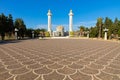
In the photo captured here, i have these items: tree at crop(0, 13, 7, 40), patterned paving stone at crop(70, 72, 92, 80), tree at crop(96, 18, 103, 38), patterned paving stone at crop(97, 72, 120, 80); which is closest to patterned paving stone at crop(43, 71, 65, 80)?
patterned paving stone at crop(70, 72, 92, 80)

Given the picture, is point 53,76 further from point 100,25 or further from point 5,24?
point 100,25

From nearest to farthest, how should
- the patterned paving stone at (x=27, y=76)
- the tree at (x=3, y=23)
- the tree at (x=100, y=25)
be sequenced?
the patterned paving stone at (x=27, y=76) → the tree at (x=3, y=23) → the tree at (x=100, y=25)

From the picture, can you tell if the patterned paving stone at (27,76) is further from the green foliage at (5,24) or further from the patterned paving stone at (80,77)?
the green foliage at (5,24)

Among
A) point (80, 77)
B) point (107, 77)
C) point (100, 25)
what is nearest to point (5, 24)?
point (80, 77)

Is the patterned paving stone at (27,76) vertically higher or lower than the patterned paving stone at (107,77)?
higher

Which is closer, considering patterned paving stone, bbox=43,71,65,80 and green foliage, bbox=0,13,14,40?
patterned paving stone, bbox=43,71,65,80

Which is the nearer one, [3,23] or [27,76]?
[27,76]

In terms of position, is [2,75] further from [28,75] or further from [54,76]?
[54,76]

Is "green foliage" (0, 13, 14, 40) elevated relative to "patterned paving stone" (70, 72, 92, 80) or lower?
elevated

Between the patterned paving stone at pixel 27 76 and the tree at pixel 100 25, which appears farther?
the tree at pixel 100 25

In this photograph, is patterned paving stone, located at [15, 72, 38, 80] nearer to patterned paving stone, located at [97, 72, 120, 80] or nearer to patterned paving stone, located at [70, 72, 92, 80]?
patterned paving stone, located at [70, 72, 92, 80]

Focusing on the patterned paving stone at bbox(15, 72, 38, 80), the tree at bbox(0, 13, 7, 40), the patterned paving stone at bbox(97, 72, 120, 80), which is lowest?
the patterned paving stone at bbox(97, 72, 120, 80)

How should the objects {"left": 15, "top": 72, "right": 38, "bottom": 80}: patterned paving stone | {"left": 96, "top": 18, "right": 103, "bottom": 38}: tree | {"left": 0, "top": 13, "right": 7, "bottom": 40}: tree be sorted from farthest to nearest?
{"left": 96, "top": 18, "right": 103, "bottom": 38}: tree
{"left": 0, "top": 13, "right": 7, "bottom": 40}: tree
{"left": 15, "top": 72, "right": 38, "bottom": 80}: patterned paving stone

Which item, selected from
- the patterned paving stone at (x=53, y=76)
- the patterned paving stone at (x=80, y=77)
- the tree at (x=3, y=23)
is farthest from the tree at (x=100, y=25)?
the patterned paving stone at (x=53, y=76)
